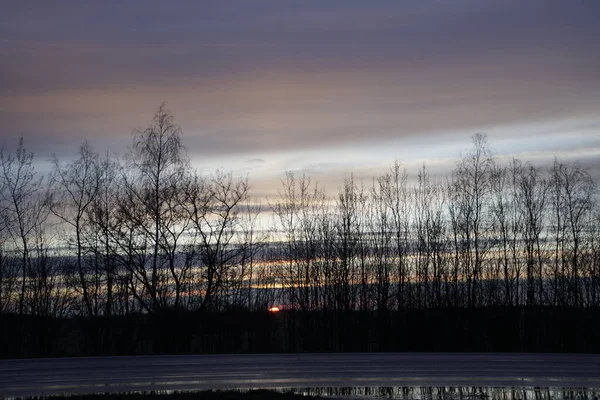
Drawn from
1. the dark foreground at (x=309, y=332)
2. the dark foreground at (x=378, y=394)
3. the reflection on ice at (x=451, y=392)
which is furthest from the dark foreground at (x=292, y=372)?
the dark foreground at (x=309, y=332)

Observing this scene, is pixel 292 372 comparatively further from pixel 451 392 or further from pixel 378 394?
pixel 451 392

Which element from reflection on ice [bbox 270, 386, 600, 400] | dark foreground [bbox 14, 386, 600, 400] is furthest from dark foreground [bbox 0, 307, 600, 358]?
dark foreground [bbox 14, 386, 600, 400]

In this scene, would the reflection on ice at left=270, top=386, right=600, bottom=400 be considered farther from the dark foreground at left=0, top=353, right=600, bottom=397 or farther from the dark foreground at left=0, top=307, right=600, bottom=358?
the dark foreground at left=0, top=307, right=600, bottom=358

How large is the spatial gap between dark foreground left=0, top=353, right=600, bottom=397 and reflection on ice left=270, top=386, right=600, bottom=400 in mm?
620

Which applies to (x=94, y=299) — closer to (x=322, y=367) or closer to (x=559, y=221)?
(x=322, y=367)

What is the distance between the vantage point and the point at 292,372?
20531 mm

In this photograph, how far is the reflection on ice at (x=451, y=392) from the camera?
15359 millimetres

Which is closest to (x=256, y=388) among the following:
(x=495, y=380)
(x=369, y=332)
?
(x=495, y=380)

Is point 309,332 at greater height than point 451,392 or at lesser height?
greater

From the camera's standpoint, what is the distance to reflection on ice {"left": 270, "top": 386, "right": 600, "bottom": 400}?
50.4 feet

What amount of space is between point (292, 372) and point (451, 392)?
19.5ft

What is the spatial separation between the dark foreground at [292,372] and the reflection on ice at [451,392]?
620mm

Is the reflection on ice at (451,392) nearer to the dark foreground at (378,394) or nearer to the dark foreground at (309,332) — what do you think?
the dark foreground at (378,394)

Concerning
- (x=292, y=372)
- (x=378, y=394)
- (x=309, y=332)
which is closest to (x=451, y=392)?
(x=378, y=394)
